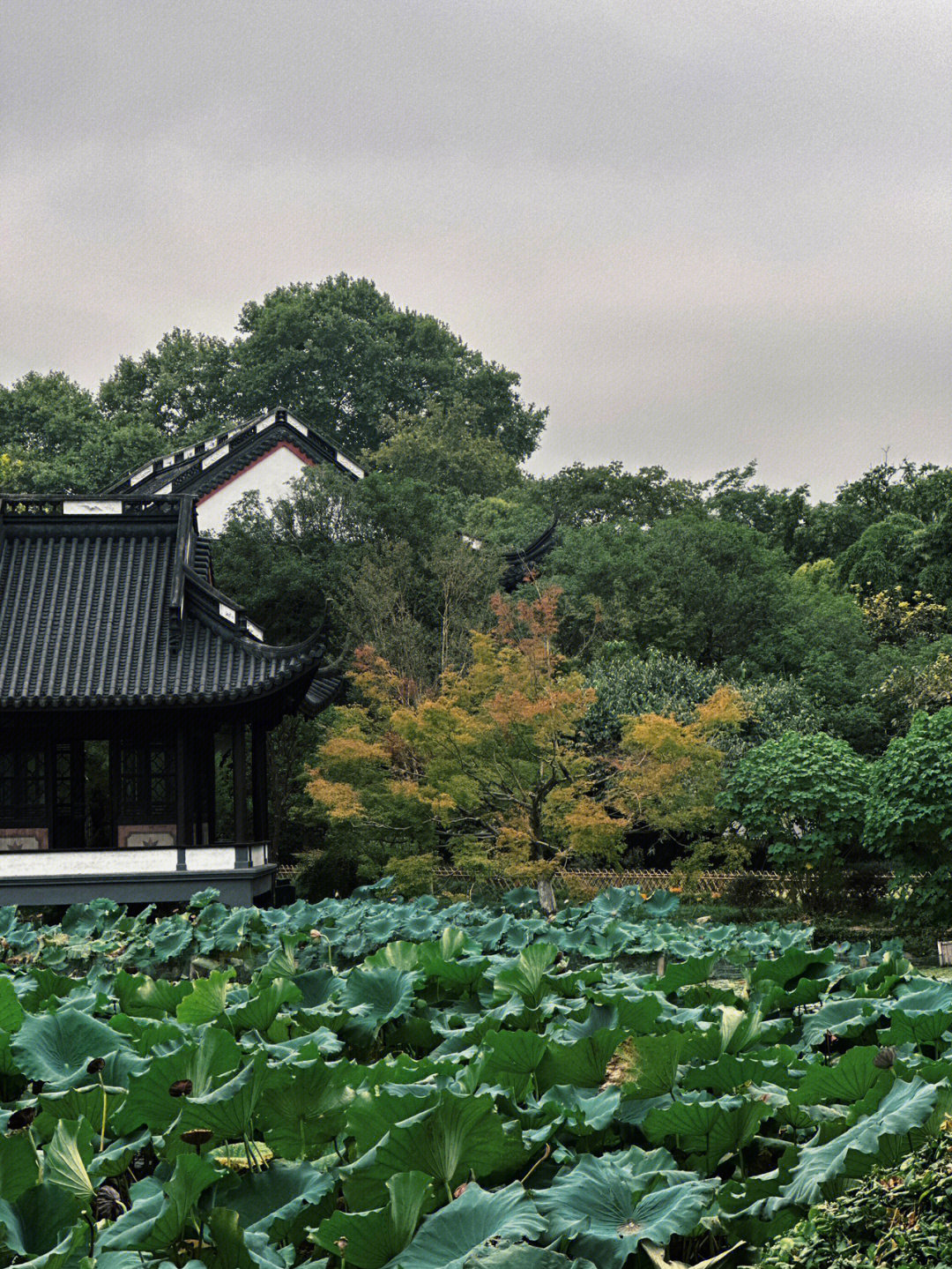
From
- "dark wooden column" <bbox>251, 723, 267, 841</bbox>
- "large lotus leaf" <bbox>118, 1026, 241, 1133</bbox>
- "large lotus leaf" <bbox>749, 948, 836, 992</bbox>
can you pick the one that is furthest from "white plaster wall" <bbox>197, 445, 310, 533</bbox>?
"large lotus leaf" <bbox>118, 1026, 241, 1133</bbox>

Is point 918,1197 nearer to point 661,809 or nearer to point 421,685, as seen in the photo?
point 661,809

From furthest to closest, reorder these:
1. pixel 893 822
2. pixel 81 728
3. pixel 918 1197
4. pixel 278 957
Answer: pixel 81 728 → pixel 893 822 → pixel 278 957 → pixel 918 1197

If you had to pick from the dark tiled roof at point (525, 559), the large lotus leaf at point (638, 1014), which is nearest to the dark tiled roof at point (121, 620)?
the dark tiled roof at point (525, 559)

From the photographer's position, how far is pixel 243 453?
30.0 metres

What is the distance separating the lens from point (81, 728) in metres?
16.6

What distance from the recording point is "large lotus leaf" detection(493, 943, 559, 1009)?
201 inches

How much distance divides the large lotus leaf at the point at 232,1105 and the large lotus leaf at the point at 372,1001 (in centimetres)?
150

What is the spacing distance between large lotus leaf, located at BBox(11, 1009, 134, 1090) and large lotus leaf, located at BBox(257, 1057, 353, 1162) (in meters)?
0.99

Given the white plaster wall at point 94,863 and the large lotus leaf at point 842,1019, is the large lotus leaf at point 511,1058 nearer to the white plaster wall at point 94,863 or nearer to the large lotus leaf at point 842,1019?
the large lotus leaf at point 842,1019

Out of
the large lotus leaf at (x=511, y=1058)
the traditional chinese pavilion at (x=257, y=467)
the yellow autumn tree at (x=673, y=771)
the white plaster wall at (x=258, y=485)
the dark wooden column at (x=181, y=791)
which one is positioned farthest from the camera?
the white plaster wall at (x=258, y=485)

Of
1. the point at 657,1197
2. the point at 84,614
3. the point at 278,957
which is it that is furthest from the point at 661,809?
the point at 657,1197

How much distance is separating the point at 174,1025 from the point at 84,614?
13.2 m

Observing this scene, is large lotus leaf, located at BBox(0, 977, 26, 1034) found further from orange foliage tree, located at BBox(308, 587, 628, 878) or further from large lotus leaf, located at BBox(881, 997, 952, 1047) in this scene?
orange foliage tree, located at BBox(308, 587, 628, 878)

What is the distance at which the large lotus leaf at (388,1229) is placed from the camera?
2621 millimetres
